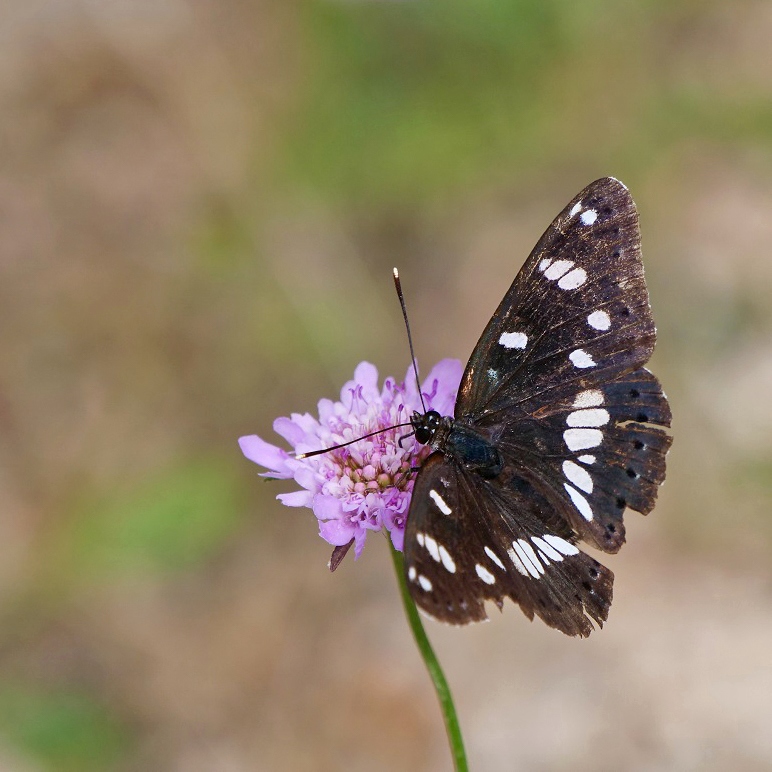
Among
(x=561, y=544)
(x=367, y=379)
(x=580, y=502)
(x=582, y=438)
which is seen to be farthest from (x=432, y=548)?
(x=367, y=379)

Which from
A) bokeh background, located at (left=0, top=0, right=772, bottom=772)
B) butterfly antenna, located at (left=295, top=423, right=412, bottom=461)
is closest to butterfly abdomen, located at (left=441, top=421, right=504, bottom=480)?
butterfly antenna, located at (left=295, top=423, right=412, bottom=461)

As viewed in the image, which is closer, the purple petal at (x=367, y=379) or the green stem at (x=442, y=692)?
the green stem at (x=442, y=692)

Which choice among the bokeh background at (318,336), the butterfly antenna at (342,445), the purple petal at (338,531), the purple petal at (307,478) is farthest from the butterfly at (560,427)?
the bokeh background at (318,336)

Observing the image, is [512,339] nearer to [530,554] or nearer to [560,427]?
[560,427]

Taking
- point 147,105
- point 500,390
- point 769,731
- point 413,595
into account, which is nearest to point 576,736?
point 769,731

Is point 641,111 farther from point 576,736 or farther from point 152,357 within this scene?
point 576,736

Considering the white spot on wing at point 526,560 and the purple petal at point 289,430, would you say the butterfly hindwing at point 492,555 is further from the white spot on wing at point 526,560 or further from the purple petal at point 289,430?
the purple petal at point 289,430
